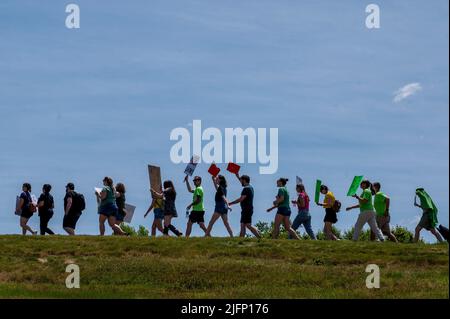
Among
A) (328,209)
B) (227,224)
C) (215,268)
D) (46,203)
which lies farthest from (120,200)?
(215,268)

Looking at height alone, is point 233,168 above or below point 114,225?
above

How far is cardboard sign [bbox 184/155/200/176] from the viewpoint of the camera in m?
34.5

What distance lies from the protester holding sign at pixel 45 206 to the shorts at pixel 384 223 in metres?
9.13

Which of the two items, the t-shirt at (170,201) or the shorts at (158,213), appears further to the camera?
the shorts at (158,213)

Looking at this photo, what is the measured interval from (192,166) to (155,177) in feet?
4.55

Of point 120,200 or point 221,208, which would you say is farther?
point 120,200

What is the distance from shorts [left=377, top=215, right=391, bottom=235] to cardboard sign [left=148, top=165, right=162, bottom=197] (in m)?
6.28

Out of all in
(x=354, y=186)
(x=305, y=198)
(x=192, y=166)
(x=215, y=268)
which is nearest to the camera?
(x=215, y=268)

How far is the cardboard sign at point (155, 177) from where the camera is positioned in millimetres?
35272

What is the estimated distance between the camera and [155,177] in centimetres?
3544

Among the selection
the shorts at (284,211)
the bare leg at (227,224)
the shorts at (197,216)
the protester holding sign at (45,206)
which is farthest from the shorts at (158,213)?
the shorts at (284,211)

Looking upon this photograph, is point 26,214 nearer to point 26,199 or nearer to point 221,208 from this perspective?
point 26,199

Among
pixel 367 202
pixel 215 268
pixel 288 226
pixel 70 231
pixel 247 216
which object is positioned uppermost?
pixel 367 202

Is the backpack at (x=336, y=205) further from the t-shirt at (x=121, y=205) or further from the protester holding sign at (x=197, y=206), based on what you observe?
the t-shirt at (x=121, y=205)
